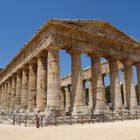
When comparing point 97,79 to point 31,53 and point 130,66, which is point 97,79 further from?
point 31,53

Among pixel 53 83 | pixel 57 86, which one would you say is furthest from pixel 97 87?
pixel 53 83

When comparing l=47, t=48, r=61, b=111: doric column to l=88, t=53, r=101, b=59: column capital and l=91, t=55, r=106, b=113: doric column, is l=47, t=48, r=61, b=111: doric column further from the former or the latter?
l=91, t=55, r=106, b=113: doric column

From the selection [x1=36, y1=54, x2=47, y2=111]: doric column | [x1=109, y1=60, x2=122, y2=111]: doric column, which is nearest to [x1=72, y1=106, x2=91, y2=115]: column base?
[x1=36, y1=54, x2=47, y2=111]: doric column

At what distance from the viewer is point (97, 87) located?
28.8 m

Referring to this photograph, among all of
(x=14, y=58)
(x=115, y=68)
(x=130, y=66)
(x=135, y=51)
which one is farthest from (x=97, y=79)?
(x=14, y=58)

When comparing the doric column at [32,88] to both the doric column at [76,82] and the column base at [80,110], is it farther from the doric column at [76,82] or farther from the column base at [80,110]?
the column base at [80,110]

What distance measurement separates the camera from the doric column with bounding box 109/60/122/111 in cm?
2999

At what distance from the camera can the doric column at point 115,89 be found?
30.0 metres

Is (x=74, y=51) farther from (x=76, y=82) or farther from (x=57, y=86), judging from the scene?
(x=57, y=86)

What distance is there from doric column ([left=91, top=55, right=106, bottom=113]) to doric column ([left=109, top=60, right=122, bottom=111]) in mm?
2132

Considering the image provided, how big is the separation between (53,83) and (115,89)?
10.0 metres

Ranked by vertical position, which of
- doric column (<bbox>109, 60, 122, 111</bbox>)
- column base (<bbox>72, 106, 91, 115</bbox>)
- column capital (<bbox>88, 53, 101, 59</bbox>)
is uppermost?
column capital (<bbox>88, 53, 101, 59</bbox>)

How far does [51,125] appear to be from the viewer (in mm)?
21297

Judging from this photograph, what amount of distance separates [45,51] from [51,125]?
10.3 meters
